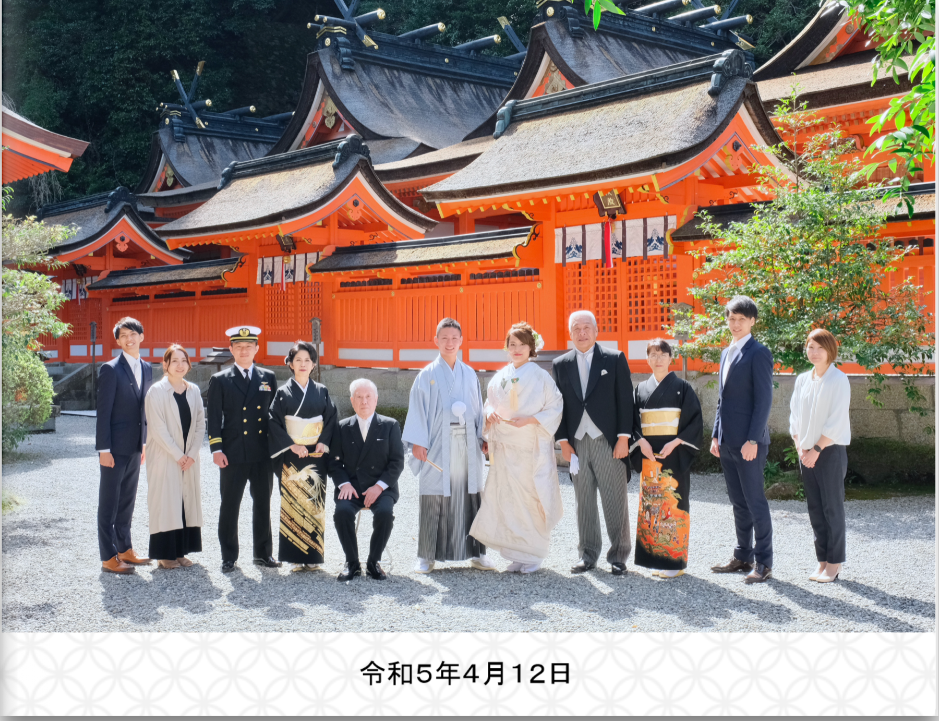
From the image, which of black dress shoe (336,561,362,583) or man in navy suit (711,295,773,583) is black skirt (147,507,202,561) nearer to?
black dress shoe (336,561,362,583)

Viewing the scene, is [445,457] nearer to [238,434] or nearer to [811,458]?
[238,434]

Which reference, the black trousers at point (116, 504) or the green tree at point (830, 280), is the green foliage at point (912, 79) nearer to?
the green tree at point (830, 280)

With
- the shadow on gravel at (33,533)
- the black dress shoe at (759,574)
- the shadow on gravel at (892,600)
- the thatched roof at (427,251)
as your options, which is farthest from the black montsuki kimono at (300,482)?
the thatched roof at (427,251)

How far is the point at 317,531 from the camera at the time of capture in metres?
5.40

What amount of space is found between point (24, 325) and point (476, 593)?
546 cm

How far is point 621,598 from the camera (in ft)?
16.0

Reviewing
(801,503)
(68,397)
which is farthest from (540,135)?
(68,397)

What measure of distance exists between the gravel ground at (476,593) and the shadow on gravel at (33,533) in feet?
0.08

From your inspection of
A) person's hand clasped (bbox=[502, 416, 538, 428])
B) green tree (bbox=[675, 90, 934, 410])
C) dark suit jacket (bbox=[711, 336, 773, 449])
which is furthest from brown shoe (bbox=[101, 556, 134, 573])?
green tree (bbox=[675, 90, 934, 410])

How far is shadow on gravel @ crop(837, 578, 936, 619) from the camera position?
457 centimetres

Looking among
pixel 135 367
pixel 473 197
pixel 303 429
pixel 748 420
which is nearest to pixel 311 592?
pixel 303 429

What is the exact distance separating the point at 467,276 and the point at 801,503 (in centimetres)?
568

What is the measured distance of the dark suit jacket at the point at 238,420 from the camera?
216 inches

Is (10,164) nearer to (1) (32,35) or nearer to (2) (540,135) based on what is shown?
(2) (540,135)
